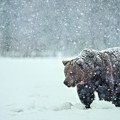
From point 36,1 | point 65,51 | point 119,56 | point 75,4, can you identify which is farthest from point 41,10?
point 119,56

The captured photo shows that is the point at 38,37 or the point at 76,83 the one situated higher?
the point at 38,37

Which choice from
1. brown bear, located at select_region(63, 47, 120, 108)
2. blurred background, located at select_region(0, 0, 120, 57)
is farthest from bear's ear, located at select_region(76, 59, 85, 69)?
blurred background, located at select_region(0, 0, 120, 57)

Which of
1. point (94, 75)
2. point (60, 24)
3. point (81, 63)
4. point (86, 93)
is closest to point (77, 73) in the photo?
point (81, 63)

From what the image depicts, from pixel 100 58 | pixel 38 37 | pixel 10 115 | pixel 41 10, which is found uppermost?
pixel 41 10

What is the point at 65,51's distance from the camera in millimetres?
29172

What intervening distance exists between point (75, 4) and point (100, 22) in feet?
9.57

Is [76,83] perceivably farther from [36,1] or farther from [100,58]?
[36,1]

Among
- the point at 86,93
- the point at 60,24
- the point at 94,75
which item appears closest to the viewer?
the point at 94,75

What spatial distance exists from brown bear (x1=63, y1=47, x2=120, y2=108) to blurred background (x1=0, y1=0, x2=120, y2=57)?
21.3 metres

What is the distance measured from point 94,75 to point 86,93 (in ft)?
1.27

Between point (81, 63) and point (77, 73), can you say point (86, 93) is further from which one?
point (81, 63)

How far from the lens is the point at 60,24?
32906mm

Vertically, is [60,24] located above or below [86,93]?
above

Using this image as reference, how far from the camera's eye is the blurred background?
30503 mm
